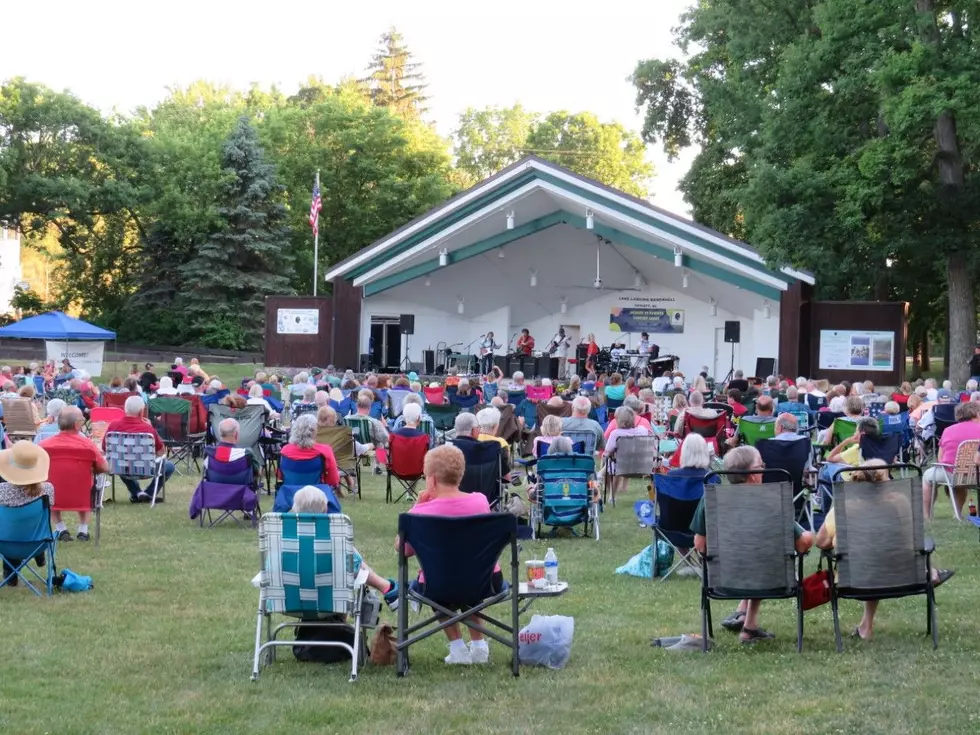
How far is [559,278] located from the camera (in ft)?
106

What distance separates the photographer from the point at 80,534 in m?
10.0

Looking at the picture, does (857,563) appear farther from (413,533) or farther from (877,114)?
(877,114)

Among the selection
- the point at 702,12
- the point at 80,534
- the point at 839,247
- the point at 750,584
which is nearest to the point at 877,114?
the point at 839,247

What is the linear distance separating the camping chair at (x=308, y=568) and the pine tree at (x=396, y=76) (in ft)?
223

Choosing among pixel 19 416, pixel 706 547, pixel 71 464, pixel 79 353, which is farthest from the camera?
pixel 79 353

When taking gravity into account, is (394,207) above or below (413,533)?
above

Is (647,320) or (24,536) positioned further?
(647,320)

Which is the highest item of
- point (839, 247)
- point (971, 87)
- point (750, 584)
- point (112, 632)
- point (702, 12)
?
point (702, 12)

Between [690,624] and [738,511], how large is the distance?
1.15 m

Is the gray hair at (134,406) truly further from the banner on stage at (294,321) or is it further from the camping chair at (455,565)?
the banner on stage at (294,321)

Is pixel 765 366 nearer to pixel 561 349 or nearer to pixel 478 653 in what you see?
pixel 561 349

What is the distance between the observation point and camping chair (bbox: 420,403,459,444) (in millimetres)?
14492

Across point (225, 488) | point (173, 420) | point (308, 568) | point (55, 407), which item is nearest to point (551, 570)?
point (308, 568)

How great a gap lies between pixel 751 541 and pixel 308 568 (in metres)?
2.01
